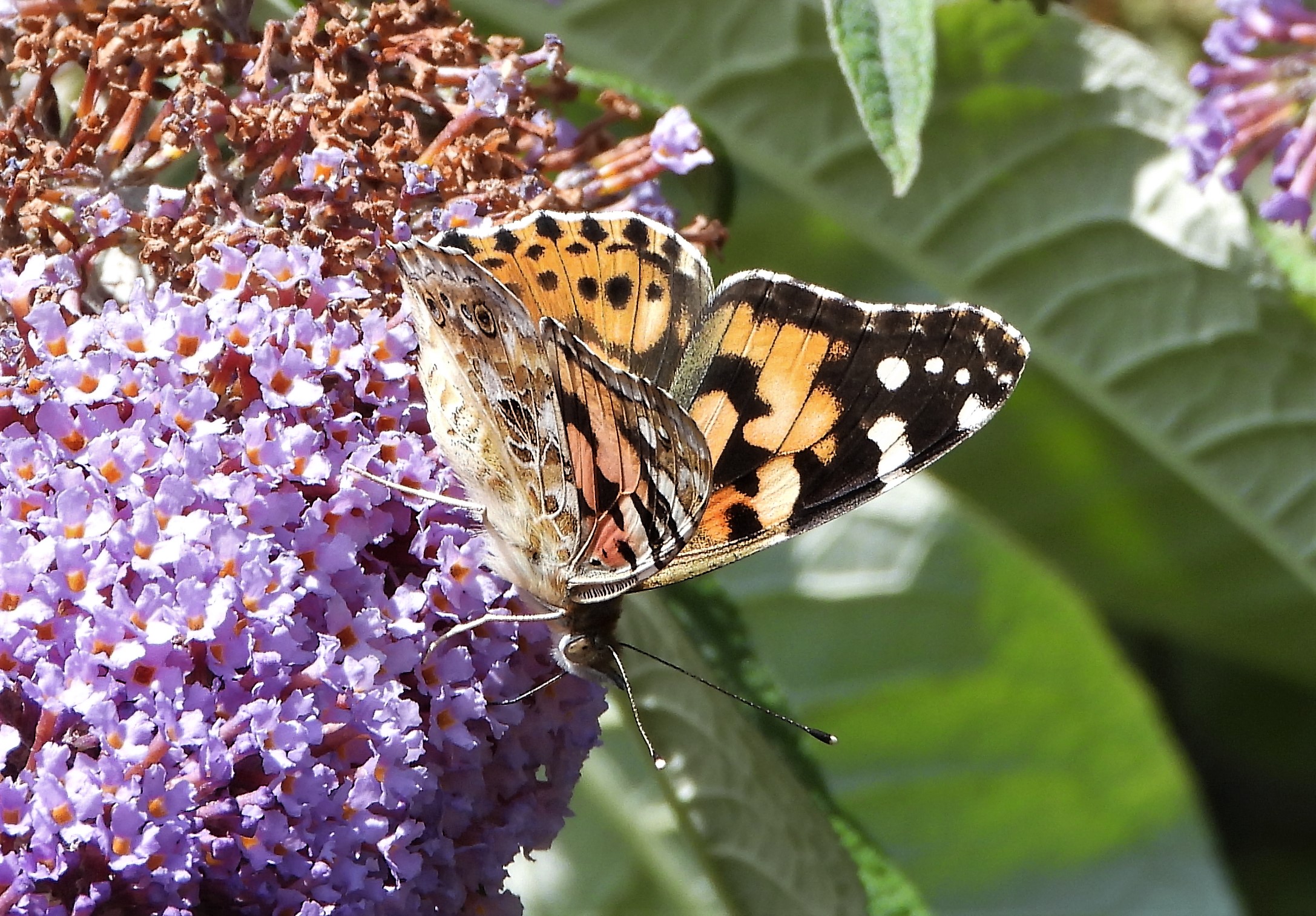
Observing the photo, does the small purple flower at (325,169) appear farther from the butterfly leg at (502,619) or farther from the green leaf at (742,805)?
the green leaf at (742,805)

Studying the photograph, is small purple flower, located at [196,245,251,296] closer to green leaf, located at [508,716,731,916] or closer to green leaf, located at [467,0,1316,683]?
green leaf, located at [467,0,1316,683]

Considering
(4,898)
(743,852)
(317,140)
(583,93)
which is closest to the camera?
(4,898)

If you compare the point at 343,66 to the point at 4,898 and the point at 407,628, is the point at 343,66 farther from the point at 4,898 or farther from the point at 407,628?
the point at 4,898

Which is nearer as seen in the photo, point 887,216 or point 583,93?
point 583,93

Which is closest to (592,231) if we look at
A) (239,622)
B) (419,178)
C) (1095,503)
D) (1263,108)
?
(419,178)

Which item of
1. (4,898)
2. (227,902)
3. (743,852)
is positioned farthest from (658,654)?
(4,898)

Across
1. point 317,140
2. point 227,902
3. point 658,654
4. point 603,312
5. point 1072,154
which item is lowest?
point 227,902
